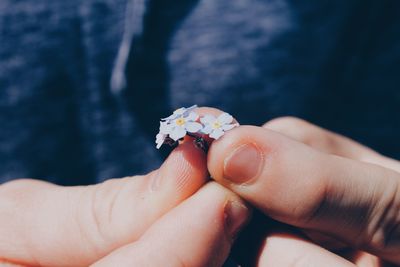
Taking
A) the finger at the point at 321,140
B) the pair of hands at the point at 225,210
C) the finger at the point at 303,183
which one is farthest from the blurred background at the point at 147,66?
the finger at the point at 303,183

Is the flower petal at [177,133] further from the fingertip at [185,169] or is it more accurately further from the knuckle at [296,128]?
the knuckle at [296,128]

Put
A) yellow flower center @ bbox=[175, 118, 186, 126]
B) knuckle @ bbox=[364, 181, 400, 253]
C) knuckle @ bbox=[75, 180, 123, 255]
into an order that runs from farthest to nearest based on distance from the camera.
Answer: knuckle @ bbox=[75, 180, 123, 255], knuckle @ bbox=[364, 181, 400, 253], yellow flower center @ bbox=[175, 118, 186, 126]

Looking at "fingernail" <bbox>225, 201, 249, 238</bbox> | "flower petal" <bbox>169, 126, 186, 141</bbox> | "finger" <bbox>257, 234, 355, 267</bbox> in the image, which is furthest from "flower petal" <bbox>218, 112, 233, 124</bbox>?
"finger" <bbox>257, 234, 355, 267</bbox>

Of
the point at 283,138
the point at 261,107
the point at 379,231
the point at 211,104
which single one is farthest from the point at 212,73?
the point at 379,231

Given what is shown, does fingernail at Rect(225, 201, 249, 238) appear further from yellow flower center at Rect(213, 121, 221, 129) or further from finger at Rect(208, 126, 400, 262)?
yellow flower center at Rect(213, 121, 221, 129)

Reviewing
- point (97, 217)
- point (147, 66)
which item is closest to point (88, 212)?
point (97, 217)

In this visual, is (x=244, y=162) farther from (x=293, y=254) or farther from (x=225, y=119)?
(x=293, y=254)
